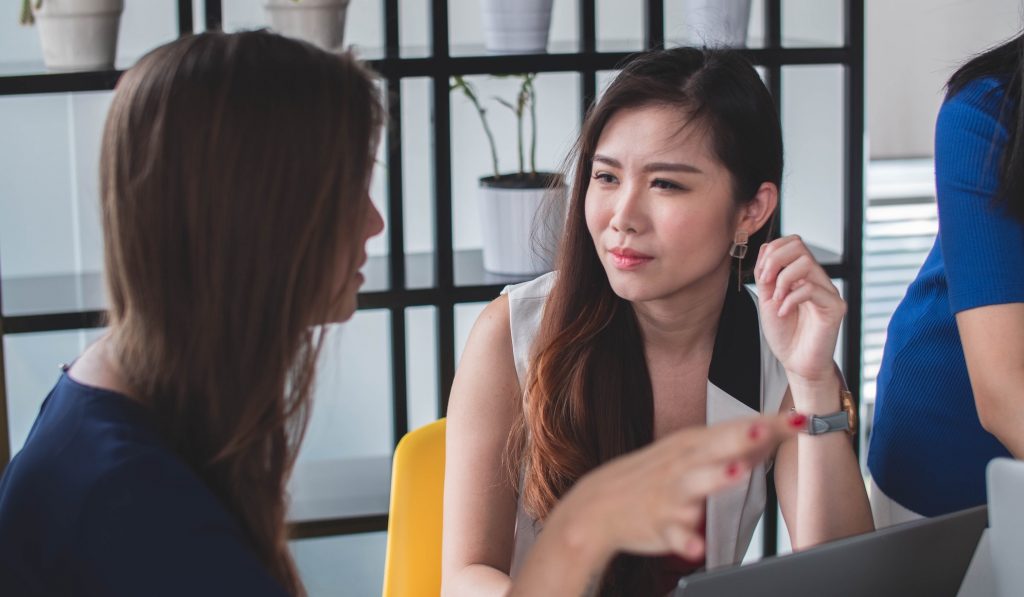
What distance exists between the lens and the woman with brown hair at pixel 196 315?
924 millimetres

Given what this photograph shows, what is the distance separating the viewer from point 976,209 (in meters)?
1.52

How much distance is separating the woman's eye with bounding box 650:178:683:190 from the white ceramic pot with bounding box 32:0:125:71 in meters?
1.21

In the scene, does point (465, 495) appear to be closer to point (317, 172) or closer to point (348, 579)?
point (317, 172)

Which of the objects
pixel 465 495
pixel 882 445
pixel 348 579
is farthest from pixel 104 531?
pixel 348 579

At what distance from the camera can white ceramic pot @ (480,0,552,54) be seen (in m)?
2.48

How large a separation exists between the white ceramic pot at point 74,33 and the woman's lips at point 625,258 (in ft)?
3.95

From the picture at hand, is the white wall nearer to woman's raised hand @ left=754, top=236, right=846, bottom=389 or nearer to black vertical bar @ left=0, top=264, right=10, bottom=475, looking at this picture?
woman's raised hand @ left=754, top=236, right=846, bottom=389

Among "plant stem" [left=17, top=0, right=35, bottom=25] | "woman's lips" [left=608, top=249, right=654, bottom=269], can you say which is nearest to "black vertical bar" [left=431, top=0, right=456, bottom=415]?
"plant stem" [left=17, top=0, right=35, bottom=25]

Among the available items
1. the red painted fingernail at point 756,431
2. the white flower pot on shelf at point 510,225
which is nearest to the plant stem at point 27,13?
the white flower pot on shelf at point 510,225

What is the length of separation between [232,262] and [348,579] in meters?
2.28

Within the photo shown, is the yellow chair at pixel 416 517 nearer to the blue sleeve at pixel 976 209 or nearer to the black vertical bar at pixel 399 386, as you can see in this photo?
the blue sleeve at pixel 976 209

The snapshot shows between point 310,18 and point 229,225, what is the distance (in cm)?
151

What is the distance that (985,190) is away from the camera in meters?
1.51

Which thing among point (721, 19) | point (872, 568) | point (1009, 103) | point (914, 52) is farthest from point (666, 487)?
point (914, 52)
